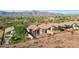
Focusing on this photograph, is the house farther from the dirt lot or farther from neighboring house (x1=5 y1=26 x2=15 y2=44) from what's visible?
neighboring house (x1=5 y1=26 x2=15 y2=44)

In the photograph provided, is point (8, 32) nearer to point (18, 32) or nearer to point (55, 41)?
point (18, 32)

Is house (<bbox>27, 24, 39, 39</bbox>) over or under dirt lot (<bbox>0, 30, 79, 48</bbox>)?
over

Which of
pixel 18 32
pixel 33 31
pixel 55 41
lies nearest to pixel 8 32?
pixel 18 32

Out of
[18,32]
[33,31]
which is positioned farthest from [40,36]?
[18,32]

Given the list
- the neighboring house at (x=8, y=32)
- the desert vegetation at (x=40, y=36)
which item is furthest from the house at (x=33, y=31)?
the neighboring house at (x=8, y=32)

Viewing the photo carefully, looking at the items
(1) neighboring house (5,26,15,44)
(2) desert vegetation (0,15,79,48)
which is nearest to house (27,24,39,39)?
(2) desert vegetation (0,15,79,48)
